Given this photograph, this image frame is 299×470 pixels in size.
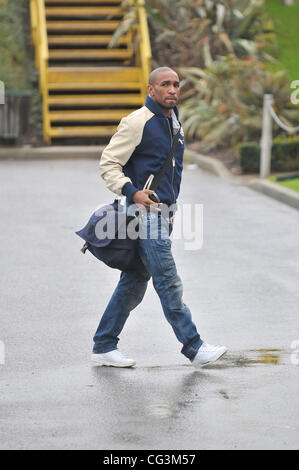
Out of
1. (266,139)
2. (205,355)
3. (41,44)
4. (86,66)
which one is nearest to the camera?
(205,355)

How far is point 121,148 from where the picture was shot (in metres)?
6.15

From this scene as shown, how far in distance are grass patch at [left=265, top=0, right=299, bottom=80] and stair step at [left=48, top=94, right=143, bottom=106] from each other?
376cm

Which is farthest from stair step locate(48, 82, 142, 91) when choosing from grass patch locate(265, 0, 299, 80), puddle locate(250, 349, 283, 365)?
puddle locate(250, 349, 283, 365)

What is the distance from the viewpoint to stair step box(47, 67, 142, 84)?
22.0 meters

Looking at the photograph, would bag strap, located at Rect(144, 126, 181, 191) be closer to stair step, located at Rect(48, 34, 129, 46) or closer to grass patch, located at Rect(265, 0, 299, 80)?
stair step, located at Rect(48, 34, 129, 46)

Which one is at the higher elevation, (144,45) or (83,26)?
(83,26)

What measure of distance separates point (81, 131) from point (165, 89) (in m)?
15.2

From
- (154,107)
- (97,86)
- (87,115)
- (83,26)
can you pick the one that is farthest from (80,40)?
(154,107)

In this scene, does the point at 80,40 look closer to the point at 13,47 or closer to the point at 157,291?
the point at 13,47

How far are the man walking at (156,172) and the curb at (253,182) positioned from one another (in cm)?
744

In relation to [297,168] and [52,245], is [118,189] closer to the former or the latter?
[52,245]

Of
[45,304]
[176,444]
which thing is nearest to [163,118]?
[176,444]

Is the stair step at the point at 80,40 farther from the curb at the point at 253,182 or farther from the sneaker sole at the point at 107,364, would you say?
the sneaker sole at the point at 107,364
